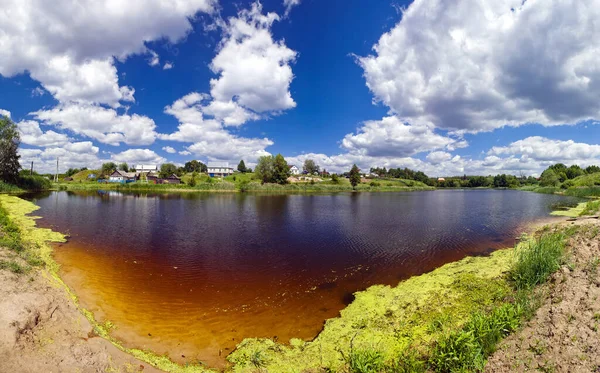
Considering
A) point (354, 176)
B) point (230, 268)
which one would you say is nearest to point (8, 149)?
point (230, 268)

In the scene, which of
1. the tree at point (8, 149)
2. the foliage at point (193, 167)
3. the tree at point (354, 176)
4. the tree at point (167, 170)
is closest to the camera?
the tree at point (8, 149)

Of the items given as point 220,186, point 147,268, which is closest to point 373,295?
point 147,268

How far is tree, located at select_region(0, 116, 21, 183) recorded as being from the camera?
223ft

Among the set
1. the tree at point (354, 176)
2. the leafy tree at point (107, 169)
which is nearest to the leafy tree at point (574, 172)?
the tree at point (354, 176)

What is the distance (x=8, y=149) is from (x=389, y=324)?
9905 centimetres

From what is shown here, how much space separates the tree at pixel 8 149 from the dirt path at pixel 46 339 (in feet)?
287

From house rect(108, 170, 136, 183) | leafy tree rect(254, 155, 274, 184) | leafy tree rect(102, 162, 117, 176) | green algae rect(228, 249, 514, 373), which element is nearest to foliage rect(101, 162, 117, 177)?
leafy tree rect(102, 162, 117, 176)

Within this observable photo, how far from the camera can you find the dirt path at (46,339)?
22.0 ft

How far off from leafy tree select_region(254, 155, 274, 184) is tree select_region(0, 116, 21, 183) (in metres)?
76.6

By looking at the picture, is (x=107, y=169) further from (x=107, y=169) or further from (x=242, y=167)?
(x=242, y=167)

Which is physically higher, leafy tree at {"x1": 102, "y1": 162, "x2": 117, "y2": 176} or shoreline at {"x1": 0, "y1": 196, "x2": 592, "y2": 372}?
leafy tree at {"x1": 102, "y1": 162, "x2": 117, "y2": 176}

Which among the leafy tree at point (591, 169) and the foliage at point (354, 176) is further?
the leafy tree at point (591, 169)

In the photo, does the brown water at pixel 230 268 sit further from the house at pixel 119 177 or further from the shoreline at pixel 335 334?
the house at pixel 119 177

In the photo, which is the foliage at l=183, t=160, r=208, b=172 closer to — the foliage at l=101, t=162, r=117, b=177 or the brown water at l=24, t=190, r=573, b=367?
the foliage at l=101, t=162, r=117, b=177
